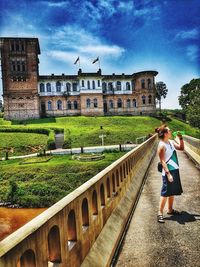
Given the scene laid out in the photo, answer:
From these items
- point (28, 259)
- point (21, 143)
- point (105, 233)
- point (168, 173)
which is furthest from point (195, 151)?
point (21, 143)

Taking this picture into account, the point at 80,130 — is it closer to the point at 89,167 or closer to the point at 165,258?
the point at 89,167

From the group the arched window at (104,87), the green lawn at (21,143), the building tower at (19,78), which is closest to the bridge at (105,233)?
the green lawn at (21,143)

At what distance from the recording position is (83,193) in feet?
14.5

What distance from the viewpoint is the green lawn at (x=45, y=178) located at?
84.8 feet

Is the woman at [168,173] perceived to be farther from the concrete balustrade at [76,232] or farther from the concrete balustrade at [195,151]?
the concrete balustrade at [195,151]

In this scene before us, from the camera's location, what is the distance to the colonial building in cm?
6988

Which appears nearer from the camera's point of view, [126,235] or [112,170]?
[126,235]

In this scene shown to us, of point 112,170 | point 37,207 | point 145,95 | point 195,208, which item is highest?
point 145,95

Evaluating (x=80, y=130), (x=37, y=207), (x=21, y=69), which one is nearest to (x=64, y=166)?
(x=37, y=207)

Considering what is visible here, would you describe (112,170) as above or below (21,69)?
below

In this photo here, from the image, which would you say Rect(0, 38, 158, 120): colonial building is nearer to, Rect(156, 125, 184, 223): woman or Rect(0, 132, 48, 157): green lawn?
Rect(0, 132, 48, 157): green lawn

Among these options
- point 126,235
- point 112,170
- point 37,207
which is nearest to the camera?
point 126,235

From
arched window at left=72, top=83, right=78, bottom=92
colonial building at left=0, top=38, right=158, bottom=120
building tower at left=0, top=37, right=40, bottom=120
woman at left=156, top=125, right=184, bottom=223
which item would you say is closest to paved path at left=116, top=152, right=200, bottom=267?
woman at left=156, top=125, right=184, bottom=223

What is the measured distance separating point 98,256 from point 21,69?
71.4 meters
